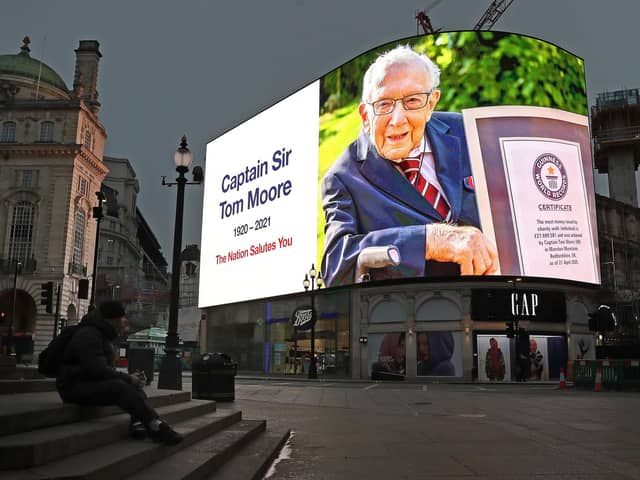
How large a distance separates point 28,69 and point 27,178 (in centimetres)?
1990

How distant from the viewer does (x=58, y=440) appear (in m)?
4.51

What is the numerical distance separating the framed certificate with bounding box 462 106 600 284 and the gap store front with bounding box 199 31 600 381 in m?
0.08

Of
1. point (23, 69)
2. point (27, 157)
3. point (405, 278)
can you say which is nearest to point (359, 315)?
point (405, 278)

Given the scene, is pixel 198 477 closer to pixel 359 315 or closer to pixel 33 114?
pixel 359 315

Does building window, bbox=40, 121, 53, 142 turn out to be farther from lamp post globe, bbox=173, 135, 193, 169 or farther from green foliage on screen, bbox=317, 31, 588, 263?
lamp post globe, bbox=173, 135, 193, 169

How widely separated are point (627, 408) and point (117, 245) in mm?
98061

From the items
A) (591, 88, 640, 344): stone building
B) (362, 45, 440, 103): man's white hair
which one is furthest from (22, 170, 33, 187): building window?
(591, 88, 640, 344): stone building

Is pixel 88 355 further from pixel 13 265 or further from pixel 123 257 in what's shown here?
pixel 123 257

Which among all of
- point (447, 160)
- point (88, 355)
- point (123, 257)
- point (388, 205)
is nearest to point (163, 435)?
point (88, 355)

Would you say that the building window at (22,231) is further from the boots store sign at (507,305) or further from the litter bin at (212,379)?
the litter bin at (212,379)

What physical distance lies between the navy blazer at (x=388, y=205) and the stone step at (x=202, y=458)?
29.8 meters

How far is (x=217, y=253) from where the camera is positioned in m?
53.8

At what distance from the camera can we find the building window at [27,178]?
6370cm

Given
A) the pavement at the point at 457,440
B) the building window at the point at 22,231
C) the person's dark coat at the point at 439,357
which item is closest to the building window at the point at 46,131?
the building window at the point at 22,231
